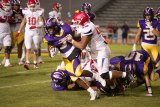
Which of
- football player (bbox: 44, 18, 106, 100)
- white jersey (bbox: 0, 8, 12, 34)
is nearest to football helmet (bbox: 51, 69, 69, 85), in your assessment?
football player (bbox: 44, 18, 106, 100)

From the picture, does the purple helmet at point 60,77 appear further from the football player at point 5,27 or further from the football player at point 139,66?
the football player at point 5,27

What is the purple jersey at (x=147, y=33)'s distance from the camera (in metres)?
9.97

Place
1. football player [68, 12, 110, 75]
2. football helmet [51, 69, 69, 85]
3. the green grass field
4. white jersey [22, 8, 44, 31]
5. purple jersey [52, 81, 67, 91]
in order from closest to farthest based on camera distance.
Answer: the green grass field → football player [68, 12, 110, 75] → football helmet [51, 69, 69, 85] → purple jersey [52, 81, 67, 91] → white jersey [22, 8, 44, 31]

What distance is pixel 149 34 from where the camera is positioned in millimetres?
10328

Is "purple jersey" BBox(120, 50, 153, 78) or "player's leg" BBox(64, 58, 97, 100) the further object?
"purple jersey" BBox(120, 50, 153, 78)

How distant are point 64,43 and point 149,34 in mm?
2718

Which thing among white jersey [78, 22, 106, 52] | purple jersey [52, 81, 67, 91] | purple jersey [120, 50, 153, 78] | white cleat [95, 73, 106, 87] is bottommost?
purple jersey [52, 81, 67, 91]

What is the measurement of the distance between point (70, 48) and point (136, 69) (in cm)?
131

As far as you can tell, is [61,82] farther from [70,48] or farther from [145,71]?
[145,71]

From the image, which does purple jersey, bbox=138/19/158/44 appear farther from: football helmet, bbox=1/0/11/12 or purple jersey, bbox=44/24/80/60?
football helmet, bbox=1/0/11/12

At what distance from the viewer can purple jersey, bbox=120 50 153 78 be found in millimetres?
8696

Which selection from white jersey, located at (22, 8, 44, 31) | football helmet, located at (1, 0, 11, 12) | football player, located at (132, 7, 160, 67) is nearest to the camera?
football player, located at (132, 7, 160, 67)

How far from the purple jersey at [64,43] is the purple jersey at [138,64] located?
3.42 ft

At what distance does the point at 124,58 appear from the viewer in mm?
9000
